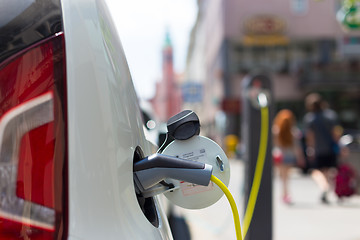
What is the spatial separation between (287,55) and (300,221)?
26735mm

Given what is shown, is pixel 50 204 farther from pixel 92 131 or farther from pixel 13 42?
pixel 13 42

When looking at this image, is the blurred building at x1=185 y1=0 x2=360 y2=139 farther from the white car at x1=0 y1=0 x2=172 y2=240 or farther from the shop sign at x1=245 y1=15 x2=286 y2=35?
the white car at x1=0 y1=0 x2=172 y2=240

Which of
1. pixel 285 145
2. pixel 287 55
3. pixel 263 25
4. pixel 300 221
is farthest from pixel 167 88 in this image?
pixel 300 221

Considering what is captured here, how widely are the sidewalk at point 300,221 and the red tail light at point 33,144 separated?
3564 millimetres

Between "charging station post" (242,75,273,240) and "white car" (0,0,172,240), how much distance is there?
9.13ft

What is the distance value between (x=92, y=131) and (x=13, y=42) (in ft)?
0.88

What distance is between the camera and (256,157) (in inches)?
158

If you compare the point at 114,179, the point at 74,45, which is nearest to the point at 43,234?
the point at 114,179

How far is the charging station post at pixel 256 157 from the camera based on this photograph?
12.6 ft

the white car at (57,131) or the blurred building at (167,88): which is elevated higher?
the white car at (57,131)

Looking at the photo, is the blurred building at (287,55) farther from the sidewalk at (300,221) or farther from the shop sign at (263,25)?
the sidewalk at (300,221)

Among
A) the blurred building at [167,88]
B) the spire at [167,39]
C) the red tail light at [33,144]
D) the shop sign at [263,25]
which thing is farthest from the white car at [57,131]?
the blurred building at [167,88]

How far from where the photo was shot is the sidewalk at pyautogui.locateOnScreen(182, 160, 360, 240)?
5.43m

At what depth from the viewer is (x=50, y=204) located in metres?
1.08
